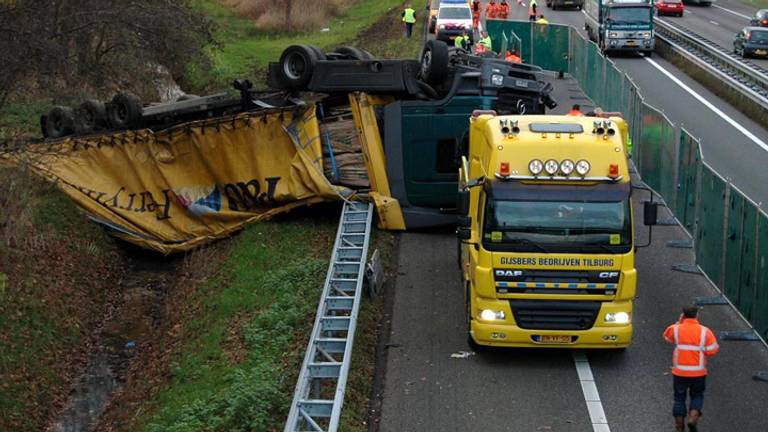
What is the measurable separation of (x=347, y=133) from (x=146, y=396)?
7785mm

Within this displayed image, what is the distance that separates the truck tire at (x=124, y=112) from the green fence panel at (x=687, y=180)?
437 inches

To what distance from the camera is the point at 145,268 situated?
2311 centimetres

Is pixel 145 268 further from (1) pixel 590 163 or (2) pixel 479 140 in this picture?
(1) pixel 590 163

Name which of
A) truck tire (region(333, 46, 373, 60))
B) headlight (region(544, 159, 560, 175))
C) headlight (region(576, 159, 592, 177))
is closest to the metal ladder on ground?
headlight (region(544, 159, 560, 175))

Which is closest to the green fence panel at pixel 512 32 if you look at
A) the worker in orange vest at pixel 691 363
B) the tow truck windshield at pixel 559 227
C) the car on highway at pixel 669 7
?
the car on highway at pixel 669 7

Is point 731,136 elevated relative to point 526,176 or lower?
lower

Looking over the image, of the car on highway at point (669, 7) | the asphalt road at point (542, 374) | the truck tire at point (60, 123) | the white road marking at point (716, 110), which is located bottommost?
the car on highway at point (669, 7)

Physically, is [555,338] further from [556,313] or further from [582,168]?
[582,168]

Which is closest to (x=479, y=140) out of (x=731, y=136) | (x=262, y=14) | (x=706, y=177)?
(x=706, y=177)

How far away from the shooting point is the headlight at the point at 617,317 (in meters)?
14.4

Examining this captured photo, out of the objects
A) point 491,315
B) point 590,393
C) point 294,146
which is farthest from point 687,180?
point 294,146

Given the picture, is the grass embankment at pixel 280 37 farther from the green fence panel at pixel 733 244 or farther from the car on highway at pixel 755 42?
the green fence panel at pixel 733 244

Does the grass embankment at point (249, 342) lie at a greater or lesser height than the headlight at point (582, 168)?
lesser

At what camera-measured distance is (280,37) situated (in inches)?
2130
